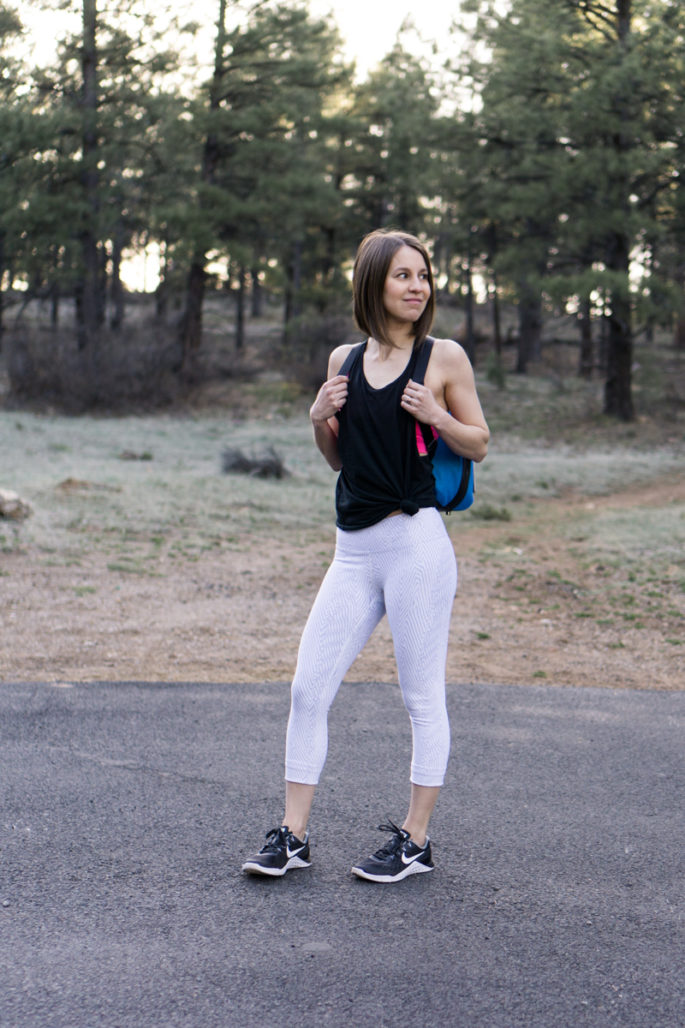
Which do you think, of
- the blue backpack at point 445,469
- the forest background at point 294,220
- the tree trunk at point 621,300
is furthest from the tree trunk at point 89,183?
the blue backpack at point 445,469

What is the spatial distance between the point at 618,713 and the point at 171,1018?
10.1ft

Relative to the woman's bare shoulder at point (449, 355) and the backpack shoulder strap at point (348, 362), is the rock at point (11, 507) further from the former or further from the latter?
the woman's bare shoulder at point (449, 355)

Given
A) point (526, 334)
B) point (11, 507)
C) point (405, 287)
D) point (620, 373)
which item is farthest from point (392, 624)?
point (526, 334)

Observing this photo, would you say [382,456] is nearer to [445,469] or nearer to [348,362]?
[445,469]

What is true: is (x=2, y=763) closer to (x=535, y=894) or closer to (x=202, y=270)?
(x=535, y=894)

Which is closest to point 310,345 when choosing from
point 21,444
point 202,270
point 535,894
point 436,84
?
point 202,270

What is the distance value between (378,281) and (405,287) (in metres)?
0.08

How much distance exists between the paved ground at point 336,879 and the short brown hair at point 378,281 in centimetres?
168

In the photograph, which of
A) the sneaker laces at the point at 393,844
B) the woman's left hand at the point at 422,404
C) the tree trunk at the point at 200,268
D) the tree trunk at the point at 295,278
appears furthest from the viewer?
the tree trunk at the point at 295,278

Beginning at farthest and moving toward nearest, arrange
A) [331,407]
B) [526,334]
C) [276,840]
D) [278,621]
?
[526,334] < [278,621] < [276,840] < [331,407]

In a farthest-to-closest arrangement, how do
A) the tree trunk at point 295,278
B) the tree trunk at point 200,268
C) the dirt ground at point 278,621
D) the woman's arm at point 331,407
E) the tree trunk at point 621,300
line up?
the tree trunk at point 295,278, the tree trunk at point 200,268, the tree trunk at point 621,300, the dirt ground at point 278,621, the woman's arm at point 331,407

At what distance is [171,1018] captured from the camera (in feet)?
7.84

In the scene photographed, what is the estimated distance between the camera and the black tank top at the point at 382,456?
3.03m

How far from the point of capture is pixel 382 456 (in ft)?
9.96
